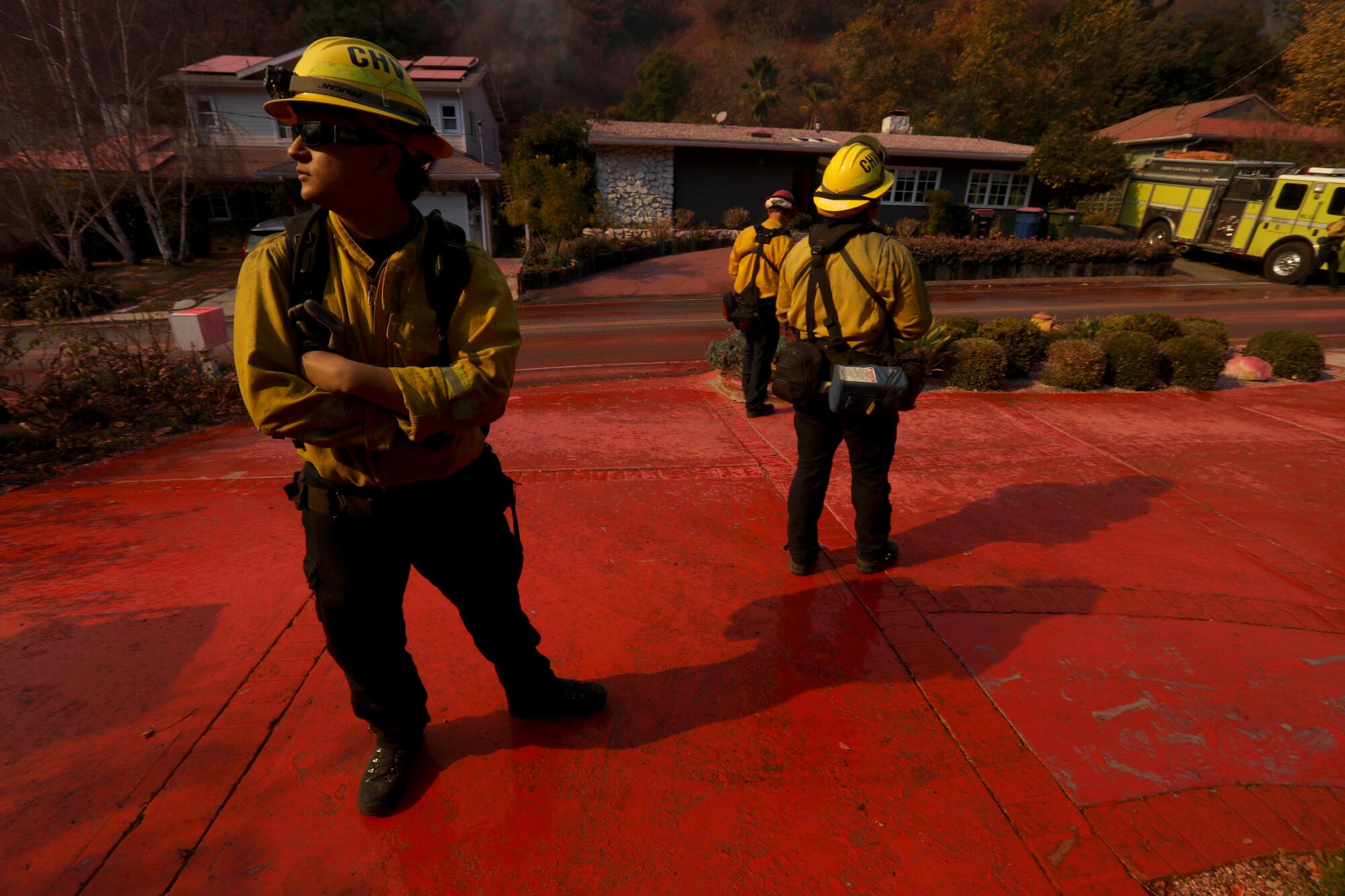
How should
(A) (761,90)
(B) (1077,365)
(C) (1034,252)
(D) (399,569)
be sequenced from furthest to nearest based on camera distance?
1. (A) (761,90)
2. (C) (1034,252)
3. (B) (1077,365)
4. (D) (399,569)

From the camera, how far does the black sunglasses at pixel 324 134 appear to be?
150cm

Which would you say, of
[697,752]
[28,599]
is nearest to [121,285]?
[28,599]

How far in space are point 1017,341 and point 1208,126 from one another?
29230 millimetres

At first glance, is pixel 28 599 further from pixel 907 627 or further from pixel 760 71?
pixel 760 71

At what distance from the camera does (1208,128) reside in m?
26.5

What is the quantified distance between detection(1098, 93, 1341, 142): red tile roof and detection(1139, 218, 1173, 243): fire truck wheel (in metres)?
5.04

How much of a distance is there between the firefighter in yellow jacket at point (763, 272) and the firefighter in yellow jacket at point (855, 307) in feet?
6.97

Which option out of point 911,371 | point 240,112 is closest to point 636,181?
point 240,112

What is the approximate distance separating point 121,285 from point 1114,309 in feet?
77.2

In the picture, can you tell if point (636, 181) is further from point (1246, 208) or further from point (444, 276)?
point (444, 276)

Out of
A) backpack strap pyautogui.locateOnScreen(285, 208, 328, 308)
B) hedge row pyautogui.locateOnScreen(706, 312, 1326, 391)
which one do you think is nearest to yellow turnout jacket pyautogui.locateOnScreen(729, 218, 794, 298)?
hedge row pyautogui.locateOnScreen(706, 312, 1326, 391)

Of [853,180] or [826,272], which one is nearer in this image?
[853,180]

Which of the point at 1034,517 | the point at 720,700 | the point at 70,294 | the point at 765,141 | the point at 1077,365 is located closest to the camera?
the point at 720,700

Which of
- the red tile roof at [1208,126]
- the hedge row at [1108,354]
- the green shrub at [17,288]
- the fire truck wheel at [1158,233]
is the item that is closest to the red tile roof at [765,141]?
the red tile roof at [1208,126]
